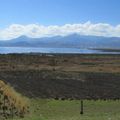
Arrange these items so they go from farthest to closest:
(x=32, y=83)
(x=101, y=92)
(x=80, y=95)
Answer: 1. (x=32, y=83)
2. (x=101, y=92)
3. (x=80, y=95)

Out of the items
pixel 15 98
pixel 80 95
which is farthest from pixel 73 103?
pixel 15 98

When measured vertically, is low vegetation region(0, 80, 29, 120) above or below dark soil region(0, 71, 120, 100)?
above

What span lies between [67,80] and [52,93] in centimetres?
1166

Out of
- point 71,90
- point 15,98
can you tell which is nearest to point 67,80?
point 71,90

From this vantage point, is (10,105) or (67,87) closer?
(10,105)

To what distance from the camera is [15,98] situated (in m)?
21.3

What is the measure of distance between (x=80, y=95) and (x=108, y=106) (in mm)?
8255

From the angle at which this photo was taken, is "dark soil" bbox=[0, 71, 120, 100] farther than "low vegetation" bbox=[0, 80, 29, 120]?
Yes

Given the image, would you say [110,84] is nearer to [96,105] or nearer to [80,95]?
[80,95]

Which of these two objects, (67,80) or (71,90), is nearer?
(71,90)

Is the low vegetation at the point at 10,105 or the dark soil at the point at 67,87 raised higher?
the low vegetation at the point at 10,105

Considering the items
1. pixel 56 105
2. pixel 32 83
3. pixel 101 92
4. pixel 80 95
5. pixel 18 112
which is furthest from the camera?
pixel 32 83

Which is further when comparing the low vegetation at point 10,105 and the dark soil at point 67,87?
the dark soil at point 67,87

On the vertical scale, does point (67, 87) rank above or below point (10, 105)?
below
